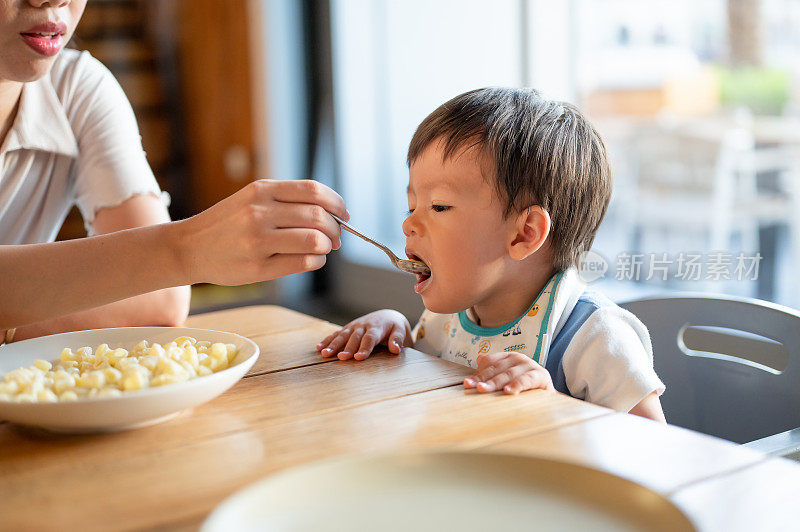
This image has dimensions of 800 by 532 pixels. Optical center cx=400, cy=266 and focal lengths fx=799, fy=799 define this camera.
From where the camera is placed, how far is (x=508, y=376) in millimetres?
949

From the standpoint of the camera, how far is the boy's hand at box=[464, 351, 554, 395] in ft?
3.05

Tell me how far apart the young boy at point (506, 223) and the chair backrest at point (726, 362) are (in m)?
0.14

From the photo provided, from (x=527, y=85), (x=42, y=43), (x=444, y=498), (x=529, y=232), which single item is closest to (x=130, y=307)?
(x=42, y=43)

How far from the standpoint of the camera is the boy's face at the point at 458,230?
4.20ft

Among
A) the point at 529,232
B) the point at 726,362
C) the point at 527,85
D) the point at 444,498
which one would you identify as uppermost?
the point at 527,85

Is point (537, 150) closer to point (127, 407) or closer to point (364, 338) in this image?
point (364, 338)

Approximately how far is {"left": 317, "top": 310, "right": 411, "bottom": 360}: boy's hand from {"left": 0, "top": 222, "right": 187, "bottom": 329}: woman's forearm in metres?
0.27

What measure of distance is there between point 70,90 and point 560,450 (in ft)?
3.95

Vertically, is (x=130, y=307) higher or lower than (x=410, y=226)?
lower

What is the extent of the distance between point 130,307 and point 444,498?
80cm

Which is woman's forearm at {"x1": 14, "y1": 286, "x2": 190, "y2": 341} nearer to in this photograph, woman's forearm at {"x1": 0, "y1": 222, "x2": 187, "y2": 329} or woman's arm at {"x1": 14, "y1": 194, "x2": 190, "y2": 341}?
woman's arm at {"x1": 14, "y1": 194, "x2": 190, "y2": 341}

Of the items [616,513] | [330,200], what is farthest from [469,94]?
[616,513]

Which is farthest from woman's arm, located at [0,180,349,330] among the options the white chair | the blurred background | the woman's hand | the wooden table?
the white chair

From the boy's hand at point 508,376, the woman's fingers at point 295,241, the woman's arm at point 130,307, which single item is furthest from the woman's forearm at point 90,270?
the boy's hand at point 508,376
